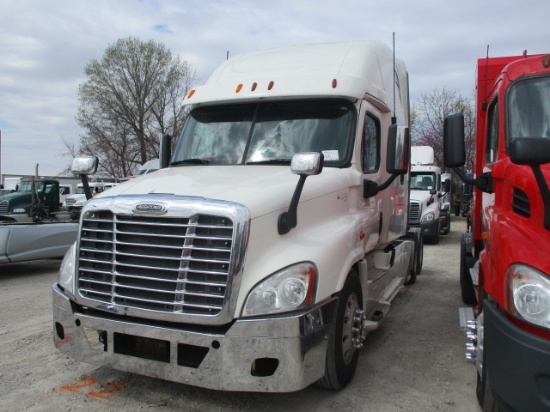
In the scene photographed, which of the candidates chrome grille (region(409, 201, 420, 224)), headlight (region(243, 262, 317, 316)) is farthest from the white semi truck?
chrome grille (region(409, 201, 420, 224))

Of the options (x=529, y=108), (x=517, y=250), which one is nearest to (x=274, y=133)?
(x=529, y=108)

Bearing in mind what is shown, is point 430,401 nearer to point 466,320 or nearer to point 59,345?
point 466,320

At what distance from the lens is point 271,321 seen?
3.11 meters

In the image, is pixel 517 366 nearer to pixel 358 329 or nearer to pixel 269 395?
pixel 358 329

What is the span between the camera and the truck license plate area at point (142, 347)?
3.32 metres

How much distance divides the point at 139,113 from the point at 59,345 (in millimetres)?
39187

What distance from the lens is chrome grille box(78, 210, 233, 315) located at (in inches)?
126

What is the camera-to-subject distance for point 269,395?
12.7 ft

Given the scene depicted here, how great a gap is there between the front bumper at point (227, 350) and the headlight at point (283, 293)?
67 mm

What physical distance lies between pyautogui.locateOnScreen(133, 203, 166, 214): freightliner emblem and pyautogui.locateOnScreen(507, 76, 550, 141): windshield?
2661 millimetres

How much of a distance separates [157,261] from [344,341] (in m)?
1.69

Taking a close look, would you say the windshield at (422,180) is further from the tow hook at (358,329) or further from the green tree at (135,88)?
the green tree at (135,88)

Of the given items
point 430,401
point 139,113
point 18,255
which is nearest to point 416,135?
point 139,113

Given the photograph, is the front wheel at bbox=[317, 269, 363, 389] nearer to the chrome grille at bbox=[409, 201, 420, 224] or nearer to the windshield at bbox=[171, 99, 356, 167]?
the windshield at bbox=[171, 99, 356, 167]
